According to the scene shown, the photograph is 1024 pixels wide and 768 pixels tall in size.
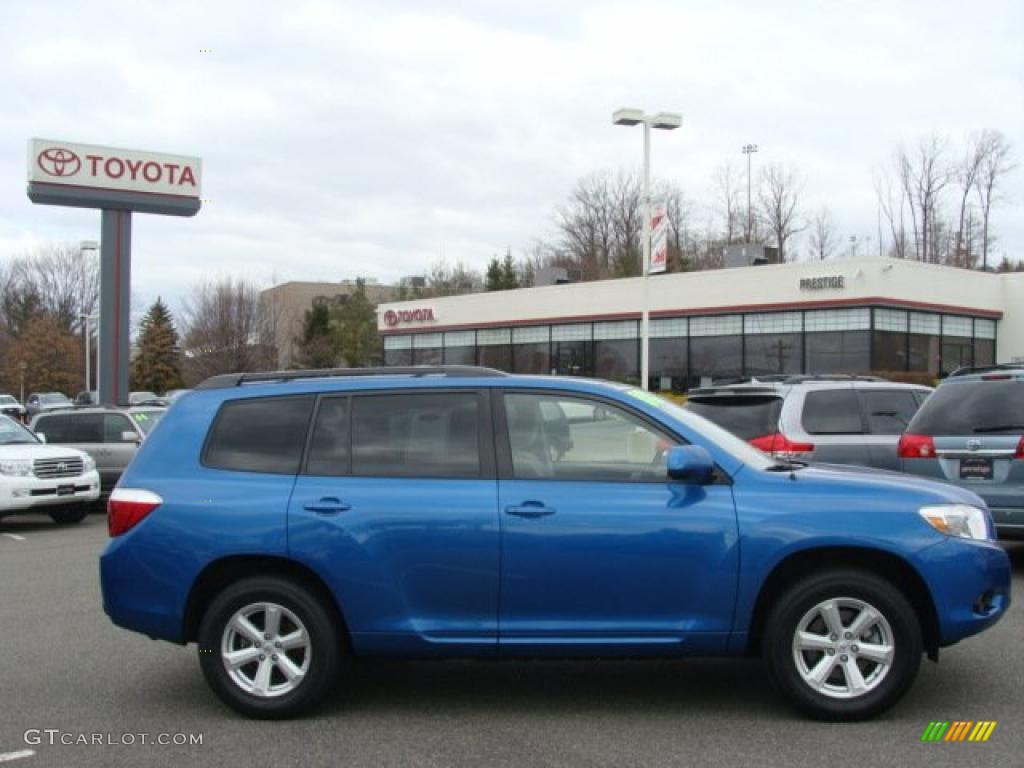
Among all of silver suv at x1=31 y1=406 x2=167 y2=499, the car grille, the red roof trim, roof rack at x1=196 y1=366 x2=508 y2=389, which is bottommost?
the car grille

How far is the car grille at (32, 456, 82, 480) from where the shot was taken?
14.4 meters

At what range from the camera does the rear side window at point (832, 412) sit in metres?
10.8

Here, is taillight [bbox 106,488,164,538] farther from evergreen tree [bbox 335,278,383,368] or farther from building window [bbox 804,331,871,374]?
evergreen tree [bbox 335,278,383,368]

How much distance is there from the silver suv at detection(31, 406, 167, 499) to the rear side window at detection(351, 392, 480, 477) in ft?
42.5

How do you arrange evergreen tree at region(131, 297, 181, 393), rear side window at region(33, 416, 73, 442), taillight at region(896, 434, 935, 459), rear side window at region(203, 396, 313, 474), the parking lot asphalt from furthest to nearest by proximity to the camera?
evergreen tree at region(131, 297, 181, 393) < rear side window at region(33, 416, 73, 442) < taillight at region(896, 434, 935, 459) < rear side window at region(203, 396, 313, 474) < the parking lot asphalt

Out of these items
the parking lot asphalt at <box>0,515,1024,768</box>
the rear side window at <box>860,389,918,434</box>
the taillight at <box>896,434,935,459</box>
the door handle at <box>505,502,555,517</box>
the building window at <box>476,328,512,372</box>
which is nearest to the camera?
the parking lot asphalt at <box>0,515,1024,768</box>

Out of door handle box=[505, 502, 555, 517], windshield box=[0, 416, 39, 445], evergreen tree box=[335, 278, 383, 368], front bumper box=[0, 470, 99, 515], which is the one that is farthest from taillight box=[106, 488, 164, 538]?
evergreen tree box=[335, 278, 383, 368]

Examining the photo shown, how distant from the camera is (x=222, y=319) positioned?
5738cm

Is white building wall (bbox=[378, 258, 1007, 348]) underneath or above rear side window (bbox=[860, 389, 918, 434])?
above

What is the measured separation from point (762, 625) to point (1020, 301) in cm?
3738

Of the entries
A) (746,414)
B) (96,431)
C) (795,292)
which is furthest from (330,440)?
(795,292)

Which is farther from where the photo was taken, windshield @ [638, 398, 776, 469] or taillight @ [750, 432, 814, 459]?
taillight @ [750, 432, 814, 459]

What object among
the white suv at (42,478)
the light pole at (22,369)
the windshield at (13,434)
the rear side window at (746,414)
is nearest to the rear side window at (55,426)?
the windshield at (13,434)

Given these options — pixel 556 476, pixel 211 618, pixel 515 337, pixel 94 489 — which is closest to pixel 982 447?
pixel 556 476
